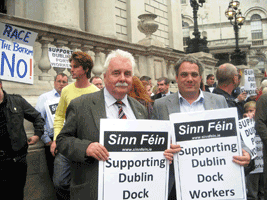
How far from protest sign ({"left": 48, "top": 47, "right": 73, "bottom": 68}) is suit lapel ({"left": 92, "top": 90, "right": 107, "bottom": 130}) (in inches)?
142

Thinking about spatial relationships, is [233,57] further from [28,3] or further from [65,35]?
[65,35]

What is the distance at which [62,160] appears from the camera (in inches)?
140

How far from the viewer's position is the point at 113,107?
2.55 metres

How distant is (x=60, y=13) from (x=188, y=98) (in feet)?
22.3

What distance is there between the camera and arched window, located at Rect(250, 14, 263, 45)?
51312 millimetres

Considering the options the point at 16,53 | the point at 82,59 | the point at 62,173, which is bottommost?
the point at 62,173

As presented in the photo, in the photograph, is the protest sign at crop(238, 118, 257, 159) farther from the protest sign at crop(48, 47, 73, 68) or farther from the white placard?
the protest sign at crop(48, 47, 73, 68)

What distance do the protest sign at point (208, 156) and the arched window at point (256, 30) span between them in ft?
179

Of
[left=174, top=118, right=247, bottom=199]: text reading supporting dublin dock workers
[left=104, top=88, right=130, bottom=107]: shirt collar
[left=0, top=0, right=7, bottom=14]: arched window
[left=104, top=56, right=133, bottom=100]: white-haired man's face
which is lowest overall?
[left=174, top=118, right=247, bottom=199]: text reading supporting dublin dock workers

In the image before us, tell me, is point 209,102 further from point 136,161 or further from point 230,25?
point 230,25

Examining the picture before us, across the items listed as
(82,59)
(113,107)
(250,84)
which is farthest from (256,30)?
(113,107)

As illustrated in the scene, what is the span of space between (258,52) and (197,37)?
128 feet

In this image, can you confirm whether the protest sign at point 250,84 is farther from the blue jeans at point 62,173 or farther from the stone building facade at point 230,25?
the stone building facade at point 230,25

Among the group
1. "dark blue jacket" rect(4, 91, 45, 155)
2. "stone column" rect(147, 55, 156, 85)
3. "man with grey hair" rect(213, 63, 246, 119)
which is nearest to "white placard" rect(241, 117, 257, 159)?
Result: "man with grey hair" rect(213, 63, 246, 119)
